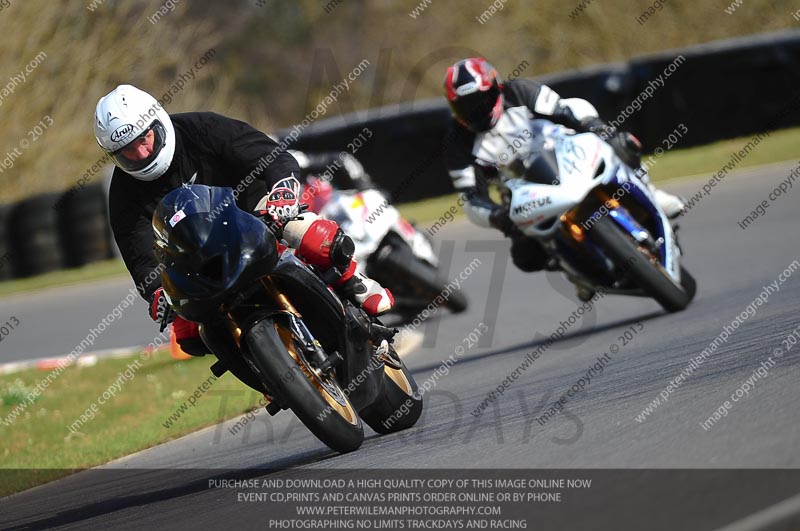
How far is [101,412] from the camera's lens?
401 inches

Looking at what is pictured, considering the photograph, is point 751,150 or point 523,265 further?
point 751,150

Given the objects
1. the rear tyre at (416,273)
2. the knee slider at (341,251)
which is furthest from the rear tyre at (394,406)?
the rear tyre at (416,273)

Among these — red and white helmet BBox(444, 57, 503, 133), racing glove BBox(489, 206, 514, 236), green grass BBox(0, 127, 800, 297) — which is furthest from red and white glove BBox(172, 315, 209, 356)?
green grass BBox(0, 127, 800, 297)

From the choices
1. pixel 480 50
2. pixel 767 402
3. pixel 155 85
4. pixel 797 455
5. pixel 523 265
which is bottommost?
pixel 155 85

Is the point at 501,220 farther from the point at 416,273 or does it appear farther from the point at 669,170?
the point at 669,170

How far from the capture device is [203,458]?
Result: 719 centimetres

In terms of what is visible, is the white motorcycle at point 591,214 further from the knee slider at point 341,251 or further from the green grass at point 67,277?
the green grass at point 67,277

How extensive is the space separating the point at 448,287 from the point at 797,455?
7.03 m

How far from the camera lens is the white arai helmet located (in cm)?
599

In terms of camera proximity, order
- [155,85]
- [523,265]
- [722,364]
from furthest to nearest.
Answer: [155,85] → [523,265] → [722,364]

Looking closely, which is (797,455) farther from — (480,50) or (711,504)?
(480,50)

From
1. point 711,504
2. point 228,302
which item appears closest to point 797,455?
point 711,504

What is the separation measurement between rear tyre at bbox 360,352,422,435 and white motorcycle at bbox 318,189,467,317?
391cm

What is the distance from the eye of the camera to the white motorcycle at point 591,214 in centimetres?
820
